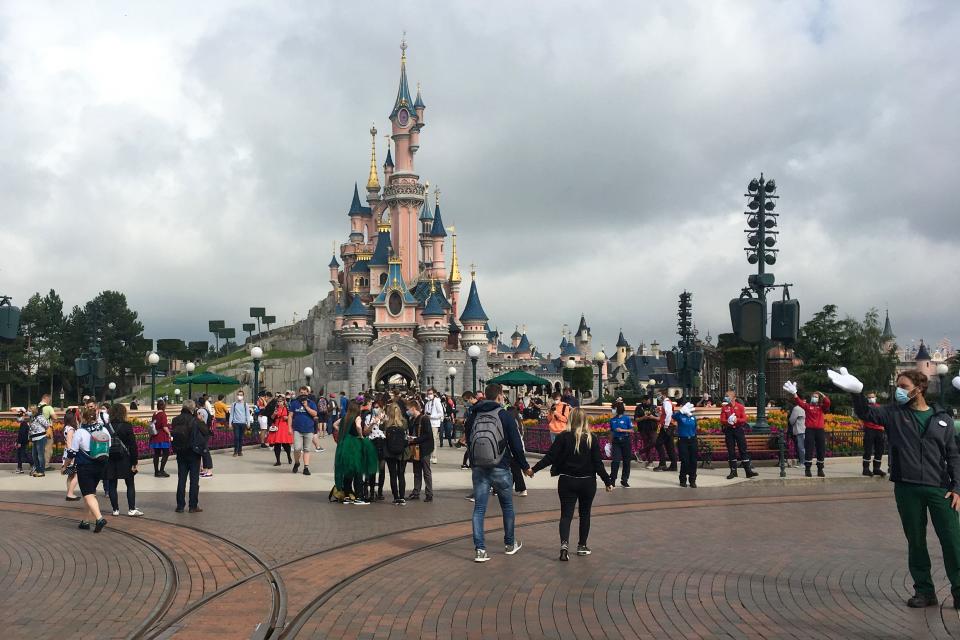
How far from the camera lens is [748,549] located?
30.1 ft

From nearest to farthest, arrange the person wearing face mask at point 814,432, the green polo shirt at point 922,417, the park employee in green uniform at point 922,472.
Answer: the park employee in green uniform at point 922,472
the green polo shirt at point 922,417
the person wearing face mask at point 814,432

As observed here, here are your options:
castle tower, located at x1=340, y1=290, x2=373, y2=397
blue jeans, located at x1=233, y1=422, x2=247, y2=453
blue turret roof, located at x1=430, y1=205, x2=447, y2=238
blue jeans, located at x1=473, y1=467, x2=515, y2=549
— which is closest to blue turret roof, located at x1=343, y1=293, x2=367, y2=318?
castle tower, located at x1=340, y1=290, x2=373, y2=397

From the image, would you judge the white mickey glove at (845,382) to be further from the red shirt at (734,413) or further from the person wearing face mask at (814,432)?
the person wearing face mask at (814,432)

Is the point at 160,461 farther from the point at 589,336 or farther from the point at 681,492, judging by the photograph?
the point at 589,336

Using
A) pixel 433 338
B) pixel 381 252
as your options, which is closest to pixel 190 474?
pixel 433 338

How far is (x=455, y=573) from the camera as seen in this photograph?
8141 mm

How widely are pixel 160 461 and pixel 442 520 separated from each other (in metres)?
8.50

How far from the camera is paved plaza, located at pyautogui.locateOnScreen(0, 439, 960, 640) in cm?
643

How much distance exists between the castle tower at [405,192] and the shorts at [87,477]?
77.9 meters

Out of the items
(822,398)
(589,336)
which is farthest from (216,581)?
(589,336)

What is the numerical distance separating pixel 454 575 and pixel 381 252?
7909cm

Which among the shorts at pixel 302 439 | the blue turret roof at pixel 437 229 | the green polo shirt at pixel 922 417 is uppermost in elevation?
the blue turret roof at pixel 437 229

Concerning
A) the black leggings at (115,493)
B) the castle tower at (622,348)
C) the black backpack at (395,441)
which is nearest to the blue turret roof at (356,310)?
the black backpack at (395,441)

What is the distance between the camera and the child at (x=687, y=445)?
47.6 ft
